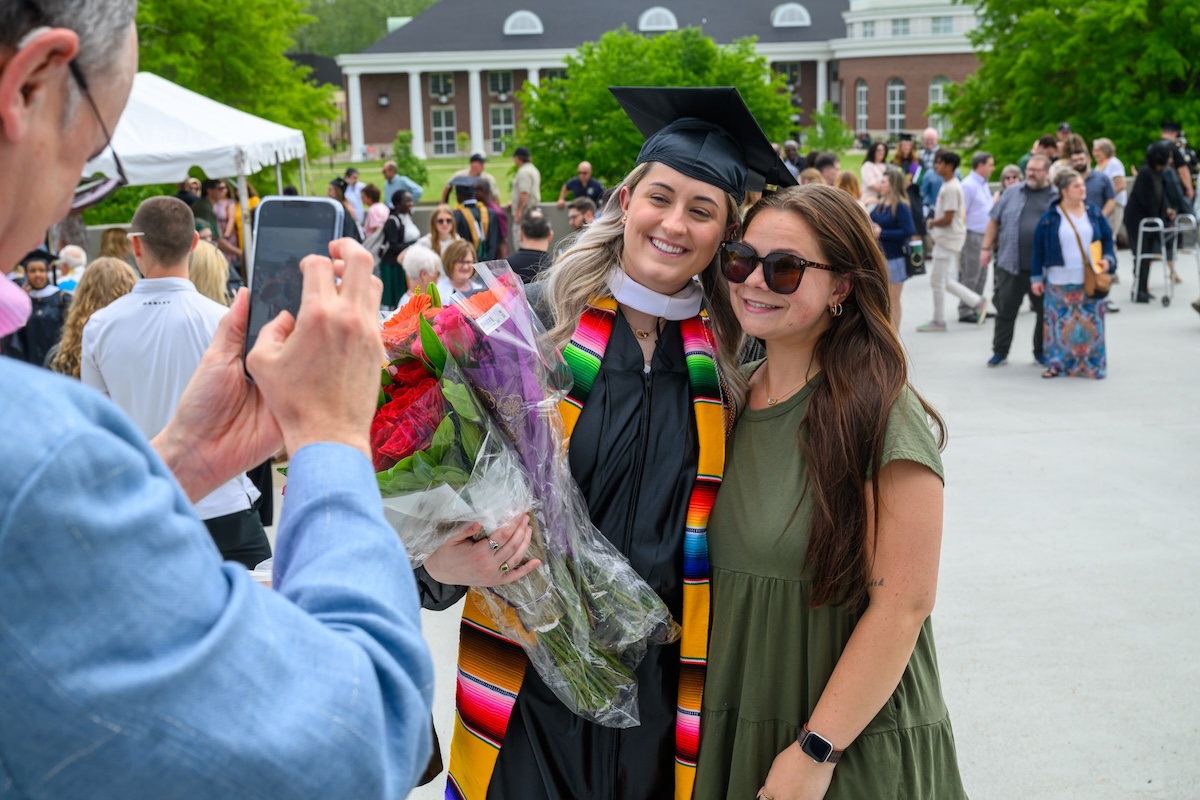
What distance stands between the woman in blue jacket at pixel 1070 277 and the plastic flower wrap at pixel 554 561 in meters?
8.40

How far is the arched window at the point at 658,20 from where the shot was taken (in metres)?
64.1

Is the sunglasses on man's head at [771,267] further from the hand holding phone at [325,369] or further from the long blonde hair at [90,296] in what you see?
the long blonde hair at [90,296]

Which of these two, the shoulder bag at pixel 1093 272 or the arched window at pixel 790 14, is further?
the arched window at pixel 790 14

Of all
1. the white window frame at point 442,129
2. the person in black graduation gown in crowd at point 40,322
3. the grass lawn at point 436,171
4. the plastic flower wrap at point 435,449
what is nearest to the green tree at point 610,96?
the grass lawn at point 436,171

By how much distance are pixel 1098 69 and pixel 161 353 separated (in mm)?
24202

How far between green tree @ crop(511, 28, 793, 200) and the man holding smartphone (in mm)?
18655

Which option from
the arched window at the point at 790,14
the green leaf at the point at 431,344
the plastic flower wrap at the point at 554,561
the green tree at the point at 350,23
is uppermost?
the green tree at the point at 350,23

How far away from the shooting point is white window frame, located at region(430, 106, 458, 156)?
68.8 meters

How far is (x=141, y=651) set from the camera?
83 cm

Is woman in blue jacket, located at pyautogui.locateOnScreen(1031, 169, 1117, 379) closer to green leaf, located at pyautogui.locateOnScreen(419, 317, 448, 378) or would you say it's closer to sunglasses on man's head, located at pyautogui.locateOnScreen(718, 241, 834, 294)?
sunglasses on man's head, located at pyautogui.locateOnScreen(718, 241, 834, 294)

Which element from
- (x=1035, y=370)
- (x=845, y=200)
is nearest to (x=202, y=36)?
(x=1035, y=370)

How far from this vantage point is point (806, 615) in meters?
2.36

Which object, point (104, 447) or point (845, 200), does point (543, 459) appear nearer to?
point (845, 200)

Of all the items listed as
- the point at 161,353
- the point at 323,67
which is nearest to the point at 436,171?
the point at 323,67
